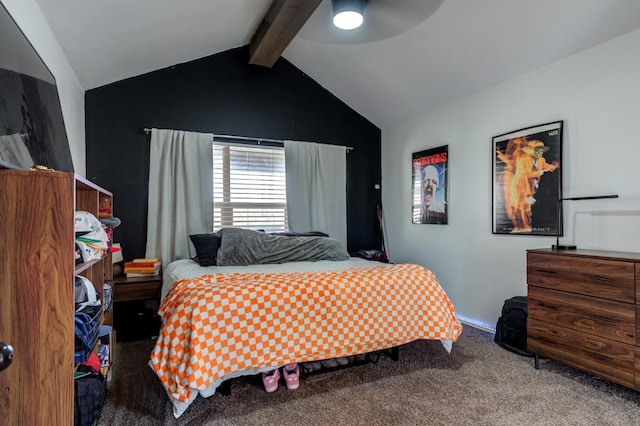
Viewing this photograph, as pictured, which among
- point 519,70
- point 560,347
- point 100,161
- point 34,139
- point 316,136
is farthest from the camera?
point 316,136

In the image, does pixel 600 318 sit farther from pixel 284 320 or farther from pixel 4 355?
pixel 4 355

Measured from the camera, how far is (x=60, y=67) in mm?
2398

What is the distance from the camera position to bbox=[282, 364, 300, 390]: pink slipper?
2113 millimetres

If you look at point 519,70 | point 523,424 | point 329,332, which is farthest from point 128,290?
point 519,70

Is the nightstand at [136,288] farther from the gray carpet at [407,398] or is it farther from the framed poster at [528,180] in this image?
the framed poster at [528,180]

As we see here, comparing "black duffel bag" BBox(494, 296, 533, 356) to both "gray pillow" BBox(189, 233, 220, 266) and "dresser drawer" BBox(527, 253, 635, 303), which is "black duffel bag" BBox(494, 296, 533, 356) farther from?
"gray pillow" BBox(189, 233, 220, 266)

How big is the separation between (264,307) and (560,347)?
185 cm

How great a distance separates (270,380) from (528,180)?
2.48m

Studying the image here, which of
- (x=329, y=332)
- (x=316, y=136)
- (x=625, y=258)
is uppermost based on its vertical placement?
(x=316, y=136)

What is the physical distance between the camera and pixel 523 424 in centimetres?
173

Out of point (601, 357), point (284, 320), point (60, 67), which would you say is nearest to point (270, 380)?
point (284, 320)

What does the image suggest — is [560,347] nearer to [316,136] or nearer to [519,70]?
[519,70]

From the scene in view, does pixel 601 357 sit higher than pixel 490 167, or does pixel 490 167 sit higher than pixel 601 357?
pixel 490 167

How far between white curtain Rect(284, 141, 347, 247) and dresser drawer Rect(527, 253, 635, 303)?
2222 millimetres
